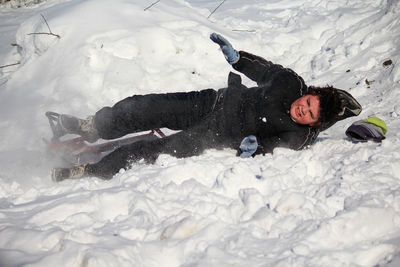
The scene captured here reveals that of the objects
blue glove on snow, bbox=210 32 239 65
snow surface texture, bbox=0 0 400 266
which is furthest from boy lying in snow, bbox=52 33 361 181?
snow surface texture, bbox=0 0 400 266

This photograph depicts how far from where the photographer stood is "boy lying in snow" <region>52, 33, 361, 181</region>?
3.06 metres

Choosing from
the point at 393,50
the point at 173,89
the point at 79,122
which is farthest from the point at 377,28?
the point at 79,122

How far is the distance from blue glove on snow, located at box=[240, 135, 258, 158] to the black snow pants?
1.25ft

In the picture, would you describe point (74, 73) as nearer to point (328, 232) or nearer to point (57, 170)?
point (57, 170)

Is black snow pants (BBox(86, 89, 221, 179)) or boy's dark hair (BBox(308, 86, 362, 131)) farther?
black snow pants (BBox(86, 89, 221, 179))

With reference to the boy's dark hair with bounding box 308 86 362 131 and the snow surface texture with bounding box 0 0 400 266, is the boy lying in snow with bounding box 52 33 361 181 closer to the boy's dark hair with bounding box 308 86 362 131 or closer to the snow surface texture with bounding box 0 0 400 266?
the boy's dark hair with bounding box 308 86 362 131

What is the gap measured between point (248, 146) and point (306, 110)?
2.02ft

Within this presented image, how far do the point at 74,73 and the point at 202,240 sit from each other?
11.4 feet

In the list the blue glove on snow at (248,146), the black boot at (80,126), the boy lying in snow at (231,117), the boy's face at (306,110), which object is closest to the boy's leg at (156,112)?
the boy lying in snow at (231,117)

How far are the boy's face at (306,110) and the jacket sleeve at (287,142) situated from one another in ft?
0.41

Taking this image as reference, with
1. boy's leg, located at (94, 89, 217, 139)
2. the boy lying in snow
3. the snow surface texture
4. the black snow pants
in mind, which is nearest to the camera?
the snow surface texture

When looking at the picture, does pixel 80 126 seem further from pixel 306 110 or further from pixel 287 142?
pixel 306 110

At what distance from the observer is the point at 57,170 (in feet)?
10.2

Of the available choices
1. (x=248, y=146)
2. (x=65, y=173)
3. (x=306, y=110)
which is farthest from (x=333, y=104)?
(x=65, y=173)
